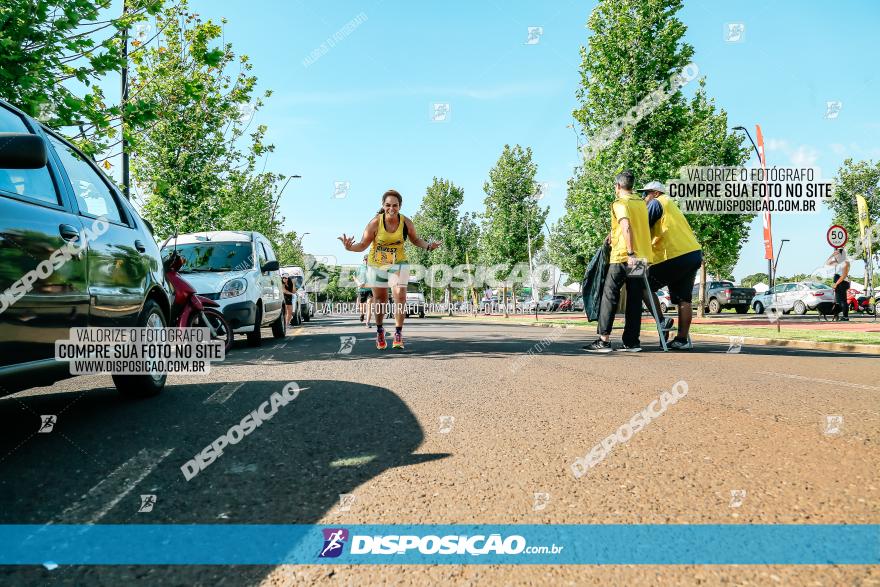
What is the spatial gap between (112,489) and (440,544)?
1545 mm

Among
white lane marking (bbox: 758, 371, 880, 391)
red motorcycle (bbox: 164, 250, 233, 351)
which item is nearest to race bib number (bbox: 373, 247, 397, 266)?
red motorcycle (bbox: 164, 250, 233, 351)

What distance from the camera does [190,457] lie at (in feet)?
9.61

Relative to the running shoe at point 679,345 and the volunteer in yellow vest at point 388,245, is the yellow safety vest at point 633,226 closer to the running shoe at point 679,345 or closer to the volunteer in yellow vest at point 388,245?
the running shoe at point 679,345

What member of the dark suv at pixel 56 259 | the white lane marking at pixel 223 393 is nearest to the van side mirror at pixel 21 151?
the dark suv at pixel 56 259

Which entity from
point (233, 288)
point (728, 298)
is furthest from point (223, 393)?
point (728, 298)

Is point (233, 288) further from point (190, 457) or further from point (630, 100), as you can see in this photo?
point (630, 100)

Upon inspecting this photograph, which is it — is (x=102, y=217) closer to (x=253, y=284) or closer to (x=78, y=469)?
(x=78, y=469)

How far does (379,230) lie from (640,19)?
14793 mm

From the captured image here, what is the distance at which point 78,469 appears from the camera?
2.73 m

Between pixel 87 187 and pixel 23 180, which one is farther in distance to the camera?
pixel 87 187

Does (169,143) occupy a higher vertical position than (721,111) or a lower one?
lower

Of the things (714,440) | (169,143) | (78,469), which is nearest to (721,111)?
(169,143)

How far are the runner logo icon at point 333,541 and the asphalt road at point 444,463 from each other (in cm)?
8

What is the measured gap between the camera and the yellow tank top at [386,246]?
8.48 meters
